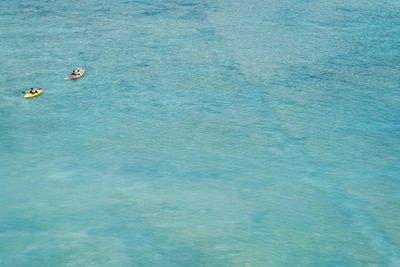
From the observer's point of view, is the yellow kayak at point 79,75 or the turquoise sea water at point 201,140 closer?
the turquoise sea water at point 201,140

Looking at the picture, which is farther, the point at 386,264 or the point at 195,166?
the point at 195,166

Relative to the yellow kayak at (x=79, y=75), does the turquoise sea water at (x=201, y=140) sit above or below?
below

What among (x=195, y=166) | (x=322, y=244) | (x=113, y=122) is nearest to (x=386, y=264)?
(x=322, y=244)

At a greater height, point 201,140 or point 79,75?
point 79,75

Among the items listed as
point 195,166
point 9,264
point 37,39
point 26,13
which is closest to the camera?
point 9,264

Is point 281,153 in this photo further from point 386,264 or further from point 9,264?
point 9,264

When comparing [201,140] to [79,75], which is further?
[79,75]

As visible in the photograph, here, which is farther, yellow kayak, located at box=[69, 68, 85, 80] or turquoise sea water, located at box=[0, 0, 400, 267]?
yellow kayak, located at box=[69, 68, 85, 80]

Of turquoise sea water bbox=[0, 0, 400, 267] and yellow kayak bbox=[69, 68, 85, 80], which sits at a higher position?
yellow kayak bbox=[69, 68, 85, 80]
